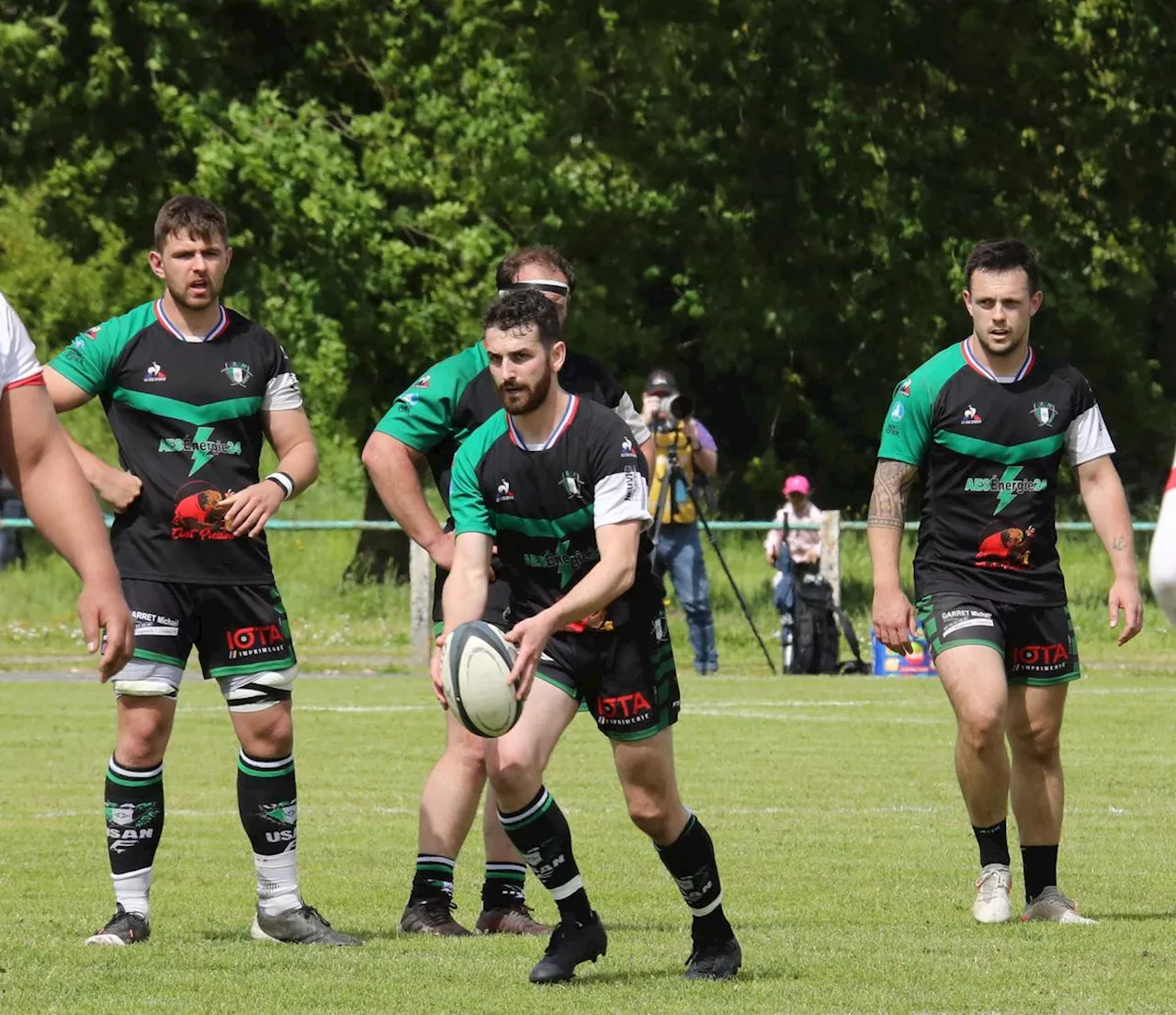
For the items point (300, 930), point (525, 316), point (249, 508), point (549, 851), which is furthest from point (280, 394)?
point (549, 851)

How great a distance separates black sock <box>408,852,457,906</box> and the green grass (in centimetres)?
21

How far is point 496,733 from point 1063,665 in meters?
2.54

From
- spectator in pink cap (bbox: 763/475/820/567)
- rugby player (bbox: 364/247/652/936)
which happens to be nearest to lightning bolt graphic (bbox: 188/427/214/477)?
rugby player (bbox: 364/247/652/936)

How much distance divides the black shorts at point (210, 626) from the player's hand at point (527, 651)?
1.39 meters

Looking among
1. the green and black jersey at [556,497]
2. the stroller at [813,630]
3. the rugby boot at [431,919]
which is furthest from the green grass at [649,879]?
the stroller at [813,630]

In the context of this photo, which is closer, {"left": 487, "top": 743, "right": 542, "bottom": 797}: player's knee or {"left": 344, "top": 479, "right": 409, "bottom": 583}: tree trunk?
{"left": 487, "top": 743, "right": 542, "bottom": 797}: player's knee

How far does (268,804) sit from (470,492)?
147 centimetres

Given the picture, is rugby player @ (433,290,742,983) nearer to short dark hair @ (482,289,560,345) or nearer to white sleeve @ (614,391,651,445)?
short dark hair @ (482,289,560,345)

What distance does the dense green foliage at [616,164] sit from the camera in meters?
27.7

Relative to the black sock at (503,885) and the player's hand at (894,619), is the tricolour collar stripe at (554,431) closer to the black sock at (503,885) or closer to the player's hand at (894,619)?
the player's hand at (894,619)

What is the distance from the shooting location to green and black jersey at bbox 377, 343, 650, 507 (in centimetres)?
768

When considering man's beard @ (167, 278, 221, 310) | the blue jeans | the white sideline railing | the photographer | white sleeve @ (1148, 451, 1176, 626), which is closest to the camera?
white sleeve @ (1148, 451, 1176, 626)

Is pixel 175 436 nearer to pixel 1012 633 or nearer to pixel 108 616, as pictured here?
pixel 1012 633

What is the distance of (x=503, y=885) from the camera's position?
774 cm
